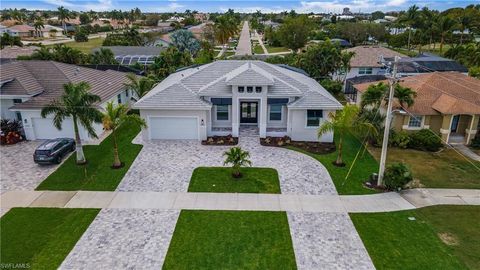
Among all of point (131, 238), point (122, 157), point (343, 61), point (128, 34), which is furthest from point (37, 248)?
point (128, 34)

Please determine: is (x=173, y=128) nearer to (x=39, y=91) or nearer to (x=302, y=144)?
(x=302, y=144)

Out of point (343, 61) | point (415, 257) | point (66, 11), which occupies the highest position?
point (66, 11)

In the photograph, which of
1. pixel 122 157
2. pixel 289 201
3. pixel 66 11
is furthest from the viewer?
pixel 66 11

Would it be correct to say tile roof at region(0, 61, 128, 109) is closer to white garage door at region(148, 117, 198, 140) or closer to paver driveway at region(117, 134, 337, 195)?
white garage door at region(148, 117, 198, 140)

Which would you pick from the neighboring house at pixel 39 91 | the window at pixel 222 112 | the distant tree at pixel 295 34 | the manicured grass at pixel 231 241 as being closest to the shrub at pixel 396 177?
the manicured grass at pixel 231 241

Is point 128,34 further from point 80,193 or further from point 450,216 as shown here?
point 450,216

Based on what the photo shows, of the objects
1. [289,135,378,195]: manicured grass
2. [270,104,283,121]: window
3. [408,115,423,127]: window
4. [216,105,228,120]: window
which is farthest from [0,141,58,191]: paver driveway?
[408,115,423,127]: window
